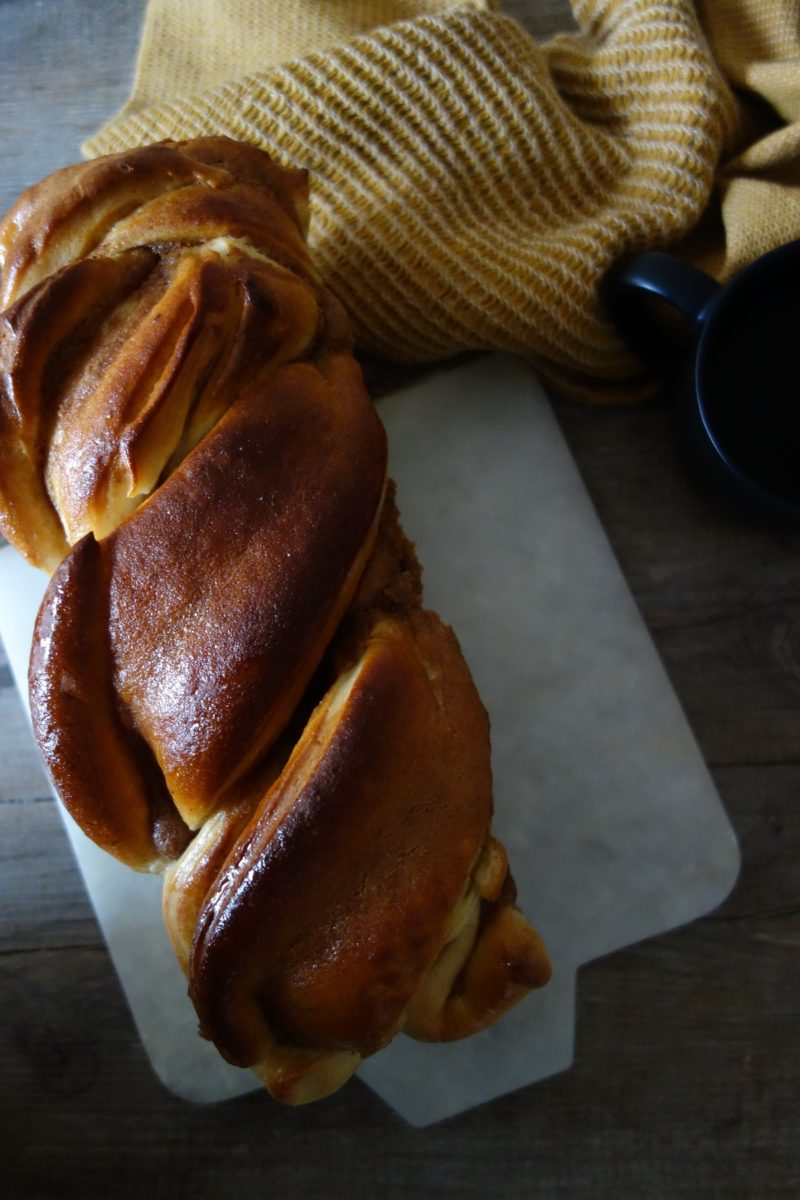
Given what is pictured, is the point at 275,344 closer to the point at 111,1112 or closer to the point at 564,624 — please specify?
the point at 564,624

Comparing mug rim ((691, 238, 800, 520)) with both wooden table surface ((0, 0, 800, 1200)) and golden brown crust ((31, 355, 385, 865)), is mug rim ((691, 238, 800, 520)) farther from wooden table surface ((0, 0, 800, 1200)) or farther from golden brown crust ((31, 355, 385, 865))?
golden brown crust ((31, 355, 385, 865))

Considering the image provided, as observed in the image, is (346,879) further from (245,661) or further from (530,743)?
(530,743)

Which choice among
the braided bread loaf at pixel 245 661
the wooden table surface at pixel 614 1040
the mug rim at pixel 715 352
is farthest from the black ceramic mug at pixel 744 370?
the braided bread loaf at pixel 245 661

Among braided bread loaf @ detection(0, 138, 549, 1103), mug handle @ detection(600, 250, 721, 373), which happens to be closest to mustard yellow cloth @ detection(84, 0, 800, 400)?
mug handle @ detection(600, 250, 721, 373)

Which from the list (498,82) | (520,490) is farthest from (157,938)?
(498,82)

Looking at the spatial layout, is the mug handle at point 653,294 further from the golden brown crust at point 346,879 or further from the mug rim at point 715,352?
the golden brown crust at point 346,879

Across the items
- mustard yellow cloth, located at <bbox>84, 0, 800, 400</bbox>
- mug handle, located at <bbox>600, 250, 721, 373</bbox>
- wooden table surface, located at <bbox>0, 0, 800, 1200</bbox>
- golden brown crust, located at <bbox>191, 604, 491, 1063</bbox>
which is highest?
mustard yellow cloth, located at <bbox>84, 0, 800, 400</bbox>
